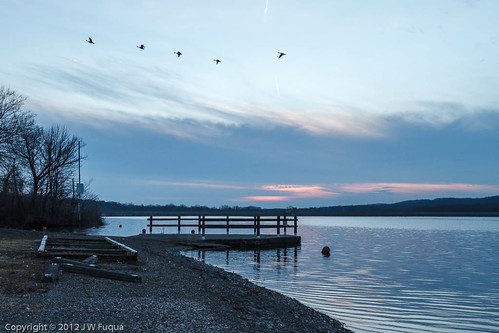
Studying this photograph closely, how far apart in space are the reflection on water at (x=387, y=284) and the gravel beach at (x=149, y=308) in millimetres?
2205

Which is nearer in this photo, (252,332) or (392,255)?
(252,332)

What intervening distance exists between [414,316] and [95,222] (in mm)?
56593

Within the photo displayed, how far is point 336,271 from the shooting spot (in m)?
22.4

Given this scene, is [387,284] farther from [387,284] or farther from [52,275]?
[52,275]

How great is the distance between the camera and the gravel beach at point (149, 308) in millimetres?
6824

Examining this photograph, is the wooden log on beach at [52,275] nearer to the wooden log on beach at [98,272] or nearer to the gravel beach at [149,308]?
the gravel beach at [149,308]

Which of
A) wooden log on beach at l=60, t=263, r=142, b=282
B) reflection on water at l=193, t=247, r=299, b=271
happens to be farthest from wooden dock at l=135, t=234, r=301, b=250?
wooden log on beach at l=60, t=263, r=142, b=282

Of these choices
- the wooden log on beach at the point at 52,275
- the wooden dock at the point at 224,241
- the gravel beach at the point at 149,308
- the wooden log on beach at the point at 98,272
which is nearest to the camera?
the gravel beach at the point at 149,308

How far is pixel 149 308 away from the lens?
325 inches

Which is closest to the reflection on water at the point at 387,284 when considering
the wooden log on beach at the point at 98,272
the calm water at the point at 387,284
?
the calm water at the point at 387,284

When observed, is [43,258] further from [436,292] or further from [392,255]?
[392,255]

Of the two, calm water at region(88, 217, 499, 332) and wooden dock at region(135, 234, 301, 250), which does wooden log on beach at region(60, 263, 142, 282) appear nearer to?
calm water at region(88, 217, 499, 332)

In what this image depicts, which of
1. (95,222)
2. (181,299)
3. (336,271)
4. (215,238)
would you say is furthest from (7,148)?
(95,222)

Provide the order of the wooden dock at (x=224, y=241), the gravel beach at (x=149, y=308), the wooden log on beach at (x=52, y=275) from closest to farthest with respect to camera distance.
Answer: the gravel beach at (x=149, y=308)
the wooden log on beach at (x=52, y=275)
the wooden dock at (x=224, y=241)
